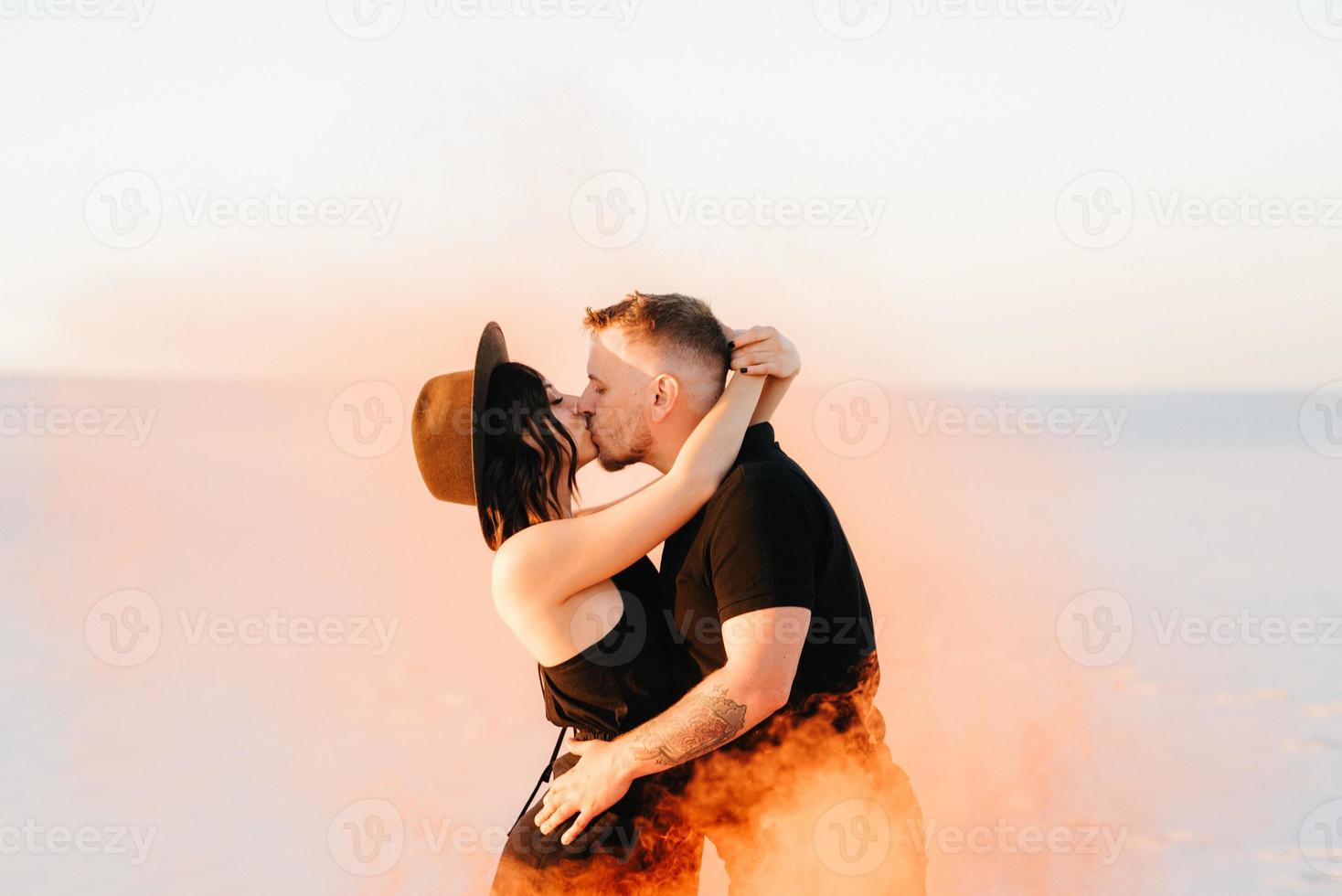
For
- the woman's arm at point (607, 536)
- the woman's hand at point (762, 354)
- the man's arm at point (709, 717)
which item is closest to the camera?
the man's arm at point (709, 717)

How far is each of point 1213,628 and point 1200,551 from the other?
352 cm

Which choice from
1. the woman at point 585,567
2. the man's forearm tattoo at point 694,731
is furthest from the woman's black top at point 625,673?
the man's forearm tattoo at point 694,731

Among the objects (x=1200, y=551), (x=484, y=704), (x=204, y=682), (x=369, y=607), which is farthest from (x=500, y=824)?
(x=1200, y=551)

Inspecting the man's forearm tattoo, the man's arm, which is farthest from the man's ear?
the man's forearm tattoo

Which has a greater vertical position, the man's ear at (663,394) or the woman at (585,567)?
the man's ear at (663,394)

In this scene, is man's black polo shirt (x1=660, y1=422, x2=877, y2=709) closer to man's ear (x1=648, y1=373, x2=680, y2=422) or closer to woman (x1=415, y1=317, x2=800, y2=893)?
woman (x1=415, y1=317, x2=800, y2=893)

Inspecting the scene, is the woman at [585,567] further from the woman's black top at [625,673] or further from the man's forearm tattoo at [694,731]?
the man's forearm tattoo at [694,731]

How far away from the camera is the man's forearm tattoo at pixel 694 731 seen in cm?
252

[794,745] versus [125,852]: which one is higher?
[794,745]

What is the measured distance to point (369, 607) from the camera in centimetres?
1118

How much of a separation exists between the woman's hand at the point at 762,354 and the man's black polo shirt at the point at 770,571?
0.15m

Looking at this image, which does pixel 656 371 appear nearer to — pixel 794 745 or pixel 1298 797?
pixel 794 745

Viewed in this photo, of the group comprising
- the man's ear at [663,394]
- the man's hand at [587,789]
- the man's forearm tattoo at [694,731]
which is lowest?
the man's hand at [587,789]

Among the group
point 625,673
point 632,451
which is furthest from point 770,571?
point 632,451
